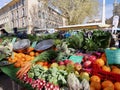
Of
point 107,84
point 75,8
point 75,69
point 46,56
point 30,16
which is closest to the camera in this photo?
point 107,84

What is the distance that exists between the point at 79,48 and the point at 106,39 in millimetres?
489

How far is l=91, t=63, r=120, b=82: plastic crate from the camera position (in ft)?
7.75

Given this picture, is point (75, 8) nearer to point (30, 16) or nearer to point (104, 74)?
point (30, 16)

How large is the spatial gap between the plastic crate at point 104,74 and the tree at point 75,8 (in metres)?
23.8

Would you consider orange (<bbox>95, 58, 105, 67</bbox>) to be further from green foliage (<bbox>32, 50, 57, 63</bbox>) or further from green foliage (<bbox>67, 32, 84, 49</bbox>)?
green foliage (<bbox>67, 32, 84, 49</bbox>)

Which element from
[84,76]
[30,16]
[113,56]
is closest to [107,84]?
[84,76]

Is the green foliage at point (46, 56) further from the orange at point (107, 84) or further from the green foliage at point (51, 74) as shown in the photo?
the orange at point (107, 84)

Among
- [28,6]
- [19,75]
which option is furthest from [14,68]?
[28,6]

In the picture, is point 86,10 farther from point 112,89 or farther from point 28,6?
point 112,89

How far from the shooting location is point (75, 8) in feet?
90.0

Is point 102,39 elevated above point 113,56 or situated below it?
above

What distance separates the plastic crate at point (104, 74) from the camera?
2.36 metres

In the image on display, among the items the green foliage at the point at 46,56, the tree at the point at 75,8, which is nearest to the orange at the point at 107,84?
the green foliage at the point at 46,56

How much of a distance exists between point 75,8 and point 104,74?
25445 millimetres
